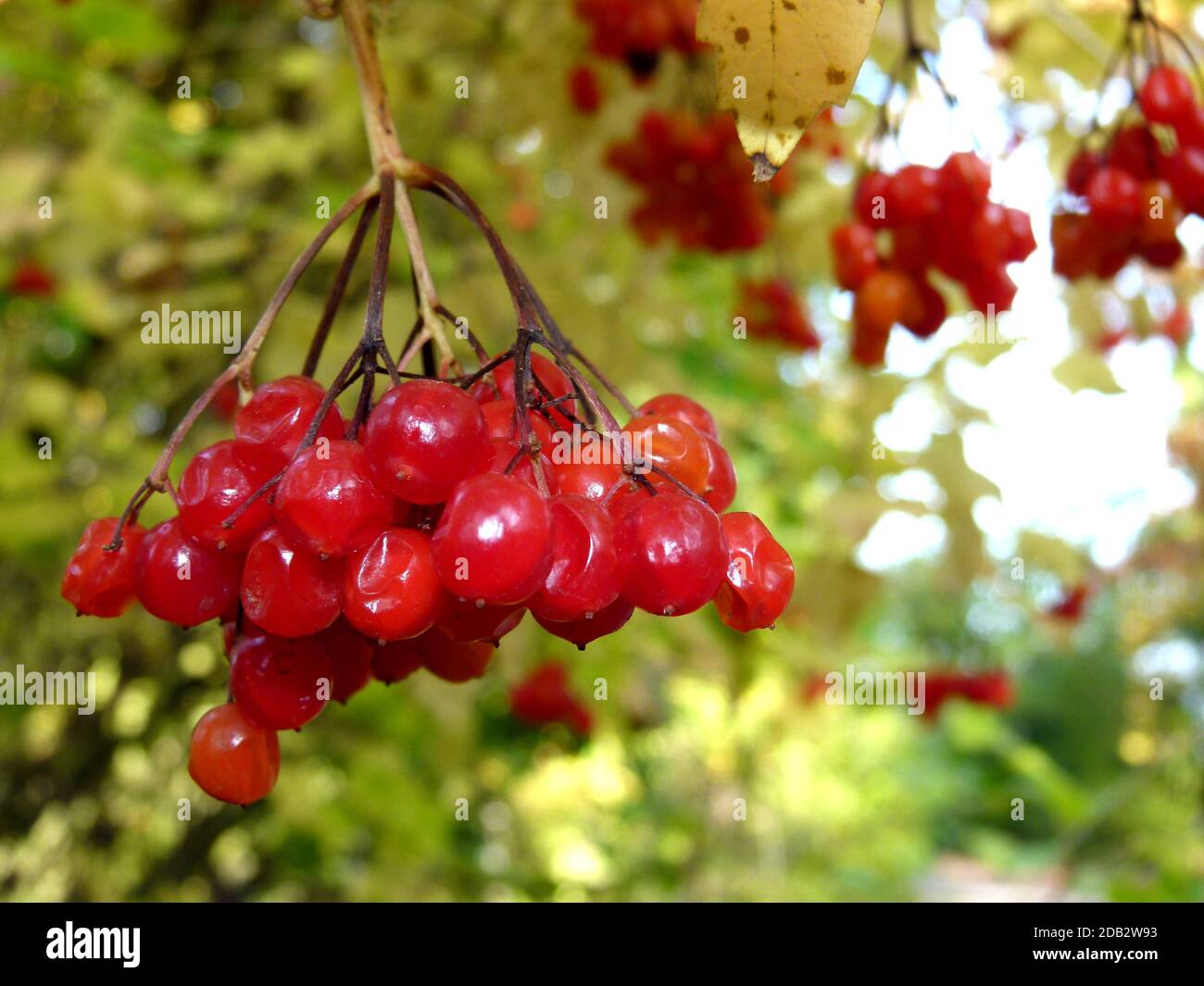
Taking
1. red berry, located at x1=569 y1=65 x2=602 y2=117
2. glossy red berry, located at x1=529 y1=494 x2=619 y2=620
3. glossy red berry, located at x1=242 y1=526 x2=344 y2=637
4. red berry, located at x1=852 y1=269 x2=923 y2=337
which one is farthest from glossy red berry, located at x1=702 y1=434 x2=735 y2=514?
red berry, located at x1=569 y1=65 x2=602 y2=117

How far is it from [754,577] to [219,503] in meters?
0.29

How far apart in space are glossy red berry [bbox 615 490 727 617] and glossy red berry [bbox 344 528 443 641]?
0.10 metres

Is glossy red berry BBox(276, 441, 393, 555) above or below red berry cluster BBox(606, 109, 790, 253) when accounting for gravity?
below

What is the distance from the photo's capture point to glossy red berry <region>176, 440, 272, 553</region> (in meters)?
0.56

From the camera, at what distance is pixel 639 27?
1.27 meters

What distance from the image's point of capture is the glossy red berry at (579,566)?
1.67 feet

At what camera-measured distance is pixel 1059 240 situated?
1.02 meters

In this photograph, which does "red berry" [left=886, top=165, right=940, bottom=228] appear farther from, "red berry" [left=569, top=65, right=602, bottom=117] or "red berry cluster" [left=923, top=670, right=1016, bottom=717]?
"red berry cluster" [left=923, top=670, right=1016, bottom=717]

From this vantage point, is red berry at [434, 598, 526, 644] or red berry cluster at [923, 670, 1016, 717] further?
red berry cluster at [923, 670, 1016, 717]

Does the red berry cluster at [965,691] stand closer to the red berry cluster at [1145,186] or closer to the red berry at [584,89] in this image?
the red berry at [584,89]

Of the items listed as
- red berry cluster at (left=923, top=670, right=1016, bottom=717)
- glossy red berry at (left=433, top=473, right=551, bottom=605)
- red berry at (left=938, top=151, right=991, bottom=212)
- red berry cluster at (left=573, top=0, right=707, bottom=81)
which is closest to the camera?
glossy red berry at (left=433, top=473, right=551, bottom=605)

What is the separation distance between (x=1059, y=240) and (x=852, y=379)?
136 centimetres

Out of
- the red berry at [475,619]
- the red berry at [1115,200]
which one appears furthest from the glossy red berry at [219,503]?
the red berry at [1115,200]
